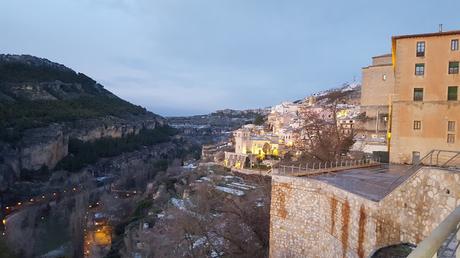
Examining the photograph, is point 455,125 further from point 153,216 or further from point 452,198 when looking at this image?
point 153,216

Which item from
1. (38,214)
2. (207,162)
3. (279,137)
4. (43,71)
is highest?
(43,71)

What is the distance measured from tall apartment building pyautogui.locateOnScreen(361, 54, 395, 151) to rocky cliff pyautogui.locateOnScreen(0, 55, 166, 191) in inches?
1984

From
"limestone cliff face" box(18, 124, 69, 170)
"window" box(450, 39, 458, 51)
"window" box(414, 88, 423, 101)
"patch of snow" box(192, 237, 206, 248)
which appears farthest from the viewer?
"limestone cliff face" box(18, 124, 69, 170)

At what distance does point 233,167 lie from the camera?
6059 centimetres

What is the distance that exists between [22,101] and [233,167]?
56180 mm

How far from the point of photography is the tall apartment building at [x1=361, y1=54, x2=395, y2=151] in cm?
3756

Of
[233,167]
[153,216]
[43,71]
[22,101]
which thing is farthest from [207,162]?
[43,71]

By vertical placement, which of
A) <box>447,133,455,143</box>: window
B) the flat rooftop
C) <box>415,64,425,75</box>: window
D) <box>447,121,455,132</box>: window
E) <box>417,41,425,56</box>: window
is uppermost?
<box>417,41,425,56</box>: window

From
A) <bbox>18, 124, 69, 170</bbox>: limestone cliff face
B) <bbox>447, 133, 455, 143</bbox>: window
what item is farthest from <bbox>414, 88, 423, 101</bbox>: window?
<bbox>18, 124, 69, 170</bbox>: limestone cliff face

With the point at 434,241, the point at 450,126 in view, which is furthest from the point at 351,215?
the point at 450,126

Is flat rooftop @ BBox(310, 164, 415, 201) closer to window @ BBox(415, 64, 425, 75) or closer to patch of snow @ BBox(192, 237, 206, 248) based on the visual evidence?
window @ BBox(415, 64, 425, 75)

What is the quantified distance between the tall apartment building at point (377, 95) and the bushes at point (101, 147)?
6043cm

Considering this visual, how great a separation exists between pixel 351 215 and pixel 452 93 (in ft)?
44.5

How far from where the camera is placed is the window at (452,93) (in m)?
19.8
